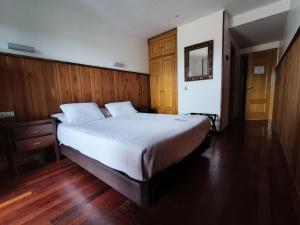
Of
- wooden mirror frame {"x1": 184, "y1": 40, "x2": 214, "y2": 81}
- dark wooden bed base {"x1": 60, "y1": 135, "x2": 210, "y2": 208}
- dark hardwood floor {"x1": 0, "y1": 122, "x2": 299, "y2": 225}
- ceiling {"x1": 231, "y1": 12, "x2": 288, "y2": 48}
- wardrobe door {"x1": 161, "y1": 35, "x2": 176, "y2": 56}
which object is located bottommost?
dark hardwood floor {"x1": 0, "y1": 122, "x2": 299, "y2": 225}

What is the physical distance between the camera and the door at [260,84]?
14.7 feet

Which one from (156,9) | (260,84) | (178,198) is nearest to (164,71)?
(156,9)

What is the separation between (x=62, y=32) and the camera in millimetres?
2545

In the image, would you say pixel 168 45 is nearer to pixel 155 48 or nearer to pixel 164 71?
pixel 155 48

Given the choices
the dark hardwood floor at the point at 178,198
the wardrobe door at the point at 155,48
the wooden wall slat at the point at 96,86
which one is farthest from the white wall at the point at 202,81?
the wooden wall slat at the point at 96,86

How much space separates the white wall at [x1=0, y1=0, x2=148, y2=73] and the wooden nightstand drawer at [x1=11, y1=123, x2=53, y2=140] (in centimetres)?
113

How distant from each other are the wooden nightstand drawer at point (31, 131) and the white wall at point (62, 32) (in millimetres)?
1135

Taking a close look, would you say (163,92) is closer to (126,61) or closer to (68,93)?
(126,61)

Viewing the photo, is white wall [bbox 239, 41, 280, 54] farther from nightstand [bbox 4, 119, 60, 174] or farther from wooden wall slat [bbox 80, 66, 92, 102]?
nightstand [bbox 4, 119, 60, 174]

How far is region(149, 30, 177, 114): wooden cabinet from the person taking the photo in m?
3.91

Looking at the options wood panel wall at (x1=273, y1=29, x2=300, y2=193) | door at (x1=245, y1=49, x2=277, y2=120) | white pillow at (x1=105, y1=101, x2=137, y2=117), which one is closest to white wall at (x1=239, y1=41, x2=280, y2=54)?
door at (x1=245, y1=49, x2=277, y2=120)

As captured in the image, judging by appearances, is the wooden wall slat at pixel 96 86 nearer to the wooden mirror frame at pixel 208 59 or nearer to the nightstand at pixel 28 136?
the nightstand at pixel 28 136

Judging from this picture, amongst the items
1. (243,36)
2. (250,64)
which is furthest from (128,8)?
(250,64)

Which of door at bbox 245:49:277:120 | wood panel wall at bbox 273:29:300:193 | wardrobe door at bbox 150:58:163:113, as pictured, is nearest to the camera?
wood panel wall at bbox 273:29:300:193
